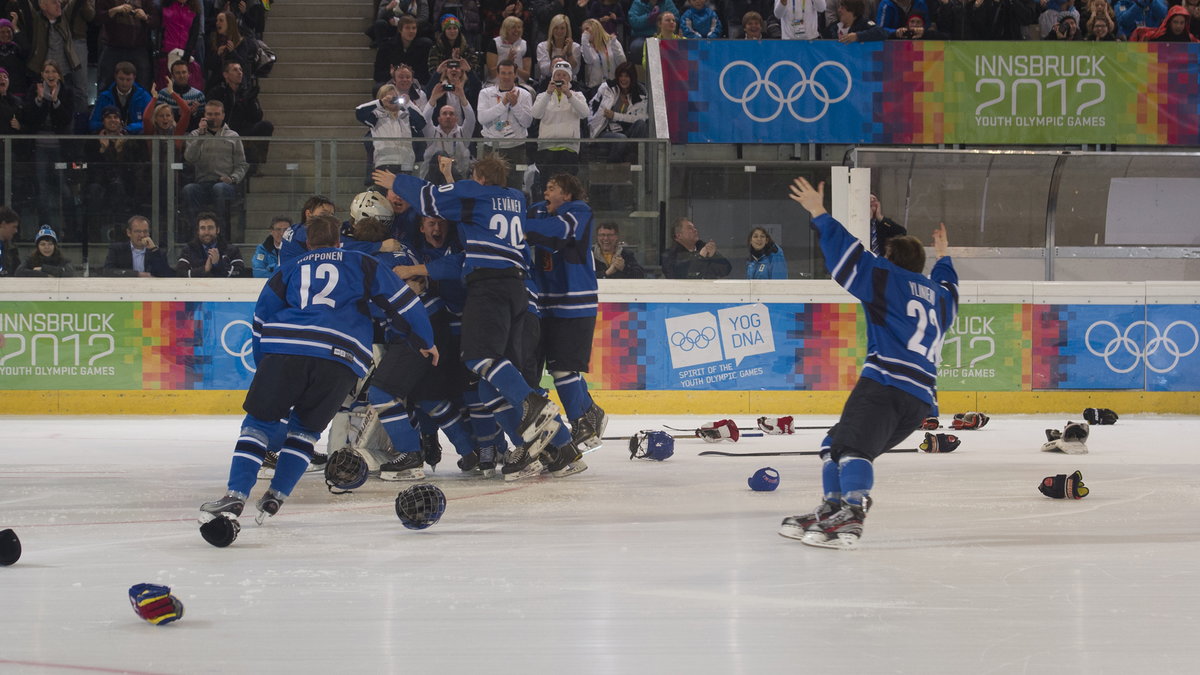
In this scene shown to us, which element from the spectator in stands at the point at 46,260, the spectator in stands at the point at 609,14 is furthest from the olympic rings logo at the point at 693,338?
the spectator in stands at the point at 46,260

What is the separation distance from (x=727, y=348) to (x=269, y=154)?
12.9ft

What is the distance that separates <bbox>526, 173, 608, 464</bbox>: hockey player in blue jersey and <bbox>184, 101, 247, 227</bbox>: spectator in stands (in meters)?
3.69

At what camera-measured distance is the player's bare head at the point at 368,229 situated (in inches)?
261

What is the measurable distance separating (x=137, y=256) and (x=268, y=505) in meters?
5.66

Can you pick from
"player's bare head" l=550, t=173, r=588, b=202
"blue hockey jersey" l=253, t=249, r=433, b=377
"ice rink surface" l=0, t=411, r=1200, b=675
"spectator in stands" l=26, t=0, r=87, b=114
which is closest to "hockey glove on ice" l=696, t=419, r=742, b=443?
"ice rink surface" l=0, t=411, r=1200, b=675

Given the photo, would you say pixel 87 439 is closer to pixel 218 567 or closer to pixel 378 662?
pixel 218 567

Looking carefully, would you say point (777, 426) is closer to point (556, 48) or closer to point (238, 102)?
point (556, 48)

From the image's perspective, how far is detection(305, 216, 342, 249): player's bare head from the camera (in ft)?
17.6

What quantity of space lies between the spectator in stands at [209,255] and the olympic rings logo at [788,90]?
170 inches

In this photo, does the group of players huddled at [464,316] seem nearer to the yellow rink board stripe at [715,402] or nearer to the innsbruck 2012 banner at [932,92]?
the yellow rink board stripe at [715,402]

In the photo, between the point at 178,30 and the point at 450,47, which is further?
the point at 178,30

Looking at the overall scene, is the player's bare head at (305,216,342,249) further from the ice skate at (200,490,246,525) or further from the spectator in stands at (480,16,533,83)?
the spectator in stands at (480,16,533,83)

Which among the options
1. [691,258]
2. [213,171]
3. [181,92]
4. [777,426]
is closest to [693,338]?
[691,258]

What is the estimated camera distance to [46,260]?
1009cm
